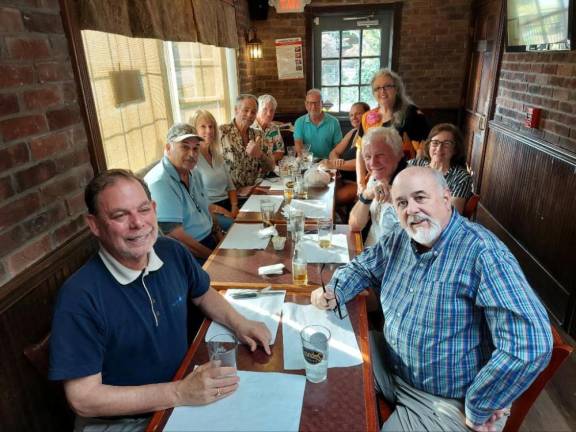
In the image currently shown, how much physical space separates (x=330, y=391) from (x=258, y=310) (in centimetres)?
43

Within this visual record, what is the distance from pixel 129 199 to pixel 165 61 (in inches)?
88.6

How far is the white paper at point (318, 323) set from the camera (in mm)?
1129

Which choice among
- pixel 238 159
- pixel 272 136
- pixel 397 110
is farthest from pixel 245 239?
pixel 272 136

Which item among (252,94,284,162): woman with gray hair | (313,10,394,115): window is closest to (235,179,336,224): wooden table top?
(252,94,284,162): woman with gray hair

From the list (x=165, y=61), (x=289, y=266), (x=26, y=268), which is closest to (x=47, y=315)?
(x=26, y=268)

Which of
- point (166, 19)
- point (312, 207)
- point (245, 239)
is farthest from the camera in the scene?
point (166, 19)

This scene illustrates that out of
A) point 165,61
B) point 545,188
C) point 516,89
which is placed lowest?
point 545,188

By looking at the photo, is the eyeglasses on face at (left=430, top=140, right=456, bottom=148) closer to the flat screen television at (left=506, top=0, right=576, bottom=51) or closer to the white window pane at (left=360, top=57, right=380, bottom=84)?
the flat screen television at (left=506, top=0, right=576, bottom=51)

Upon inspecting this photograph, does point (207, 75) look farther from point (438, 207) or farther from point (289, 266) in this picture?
point (438, 207)

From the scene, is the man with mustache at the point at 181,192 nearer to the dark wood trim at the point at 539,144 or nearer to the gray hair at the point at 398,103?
the gray hair at the point at 398,103

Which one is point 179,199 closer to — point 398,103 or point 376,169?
point 376,169

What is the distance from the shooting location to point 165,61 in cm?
304

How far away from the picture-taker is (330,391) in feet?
3.36

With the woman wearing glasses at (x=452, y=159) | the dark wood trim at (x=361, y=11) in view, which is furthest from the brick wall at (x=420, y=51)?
the woman wearing glasses at (x=452, y=159)
